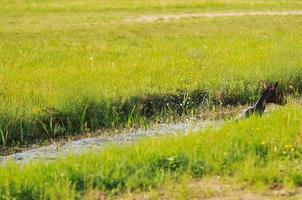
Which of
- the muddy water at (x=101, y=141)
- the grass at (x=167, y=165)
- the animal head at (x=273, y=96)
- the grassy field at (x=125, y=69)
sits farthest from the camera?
the grassy field at (x=125, y=69)

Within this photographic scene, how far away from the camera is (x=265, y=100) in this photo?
10.0 metres

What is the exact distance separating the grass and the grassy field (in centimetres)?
260

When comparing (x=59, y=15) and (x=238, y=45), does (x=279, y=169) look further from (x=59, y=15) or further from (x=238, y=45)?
(x=59, y=15)

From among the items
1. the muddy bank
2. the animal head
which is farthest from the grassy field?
the animal head

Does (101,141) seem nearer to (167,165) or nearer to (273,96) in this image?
(167,165)

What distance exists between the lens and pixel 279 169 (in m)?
7.08

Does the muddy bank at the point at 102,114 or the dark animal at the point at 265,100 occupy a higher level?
the dark animal at the point at 265,100

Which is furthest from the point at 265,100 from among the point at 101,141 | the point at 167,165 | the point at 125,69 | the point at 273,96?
the point at 125,69

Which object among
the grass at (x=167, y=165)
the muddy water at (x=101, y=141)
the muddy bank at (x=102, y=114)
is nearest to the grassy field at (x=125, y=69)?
the muddy bank at (x=102, y=114)

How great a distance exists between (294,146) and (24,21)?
1842 cm

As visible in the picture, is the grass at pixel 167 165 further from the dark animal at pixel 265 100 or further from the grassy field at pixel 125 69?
the grassy field at pixel 125 69

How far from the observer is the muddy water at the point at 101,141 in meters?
8.95

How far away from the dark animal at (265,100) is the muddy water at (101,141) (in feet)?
1.84

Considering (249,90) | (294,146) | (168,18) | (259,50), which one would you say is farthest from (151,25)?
(294,146)
